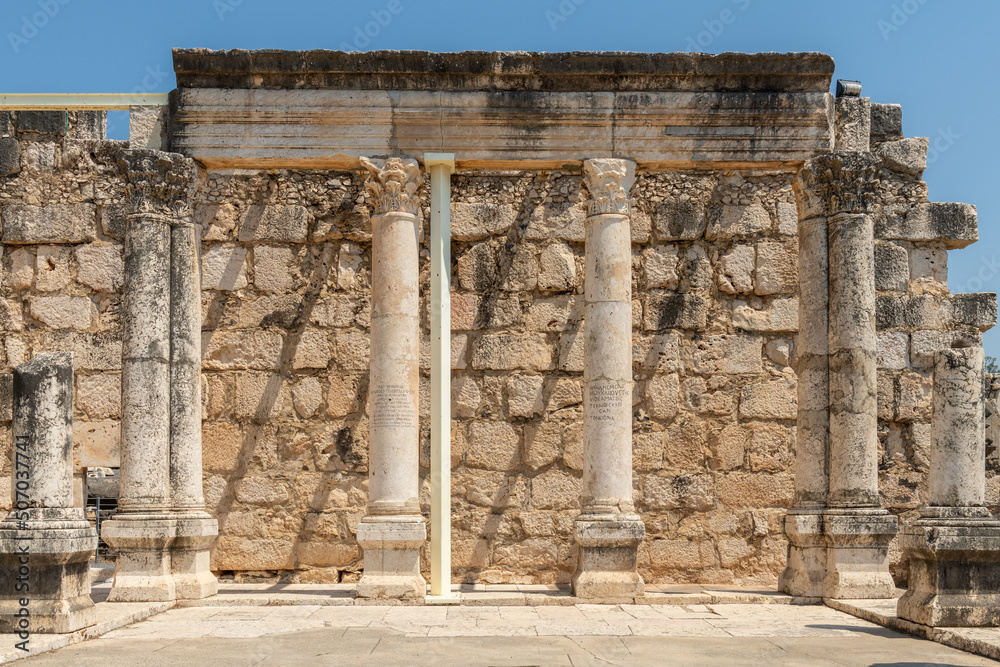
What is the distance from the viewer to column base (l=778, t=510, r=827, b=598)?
10930mm

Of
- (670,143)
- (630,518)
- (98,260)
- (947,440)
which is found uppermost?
(670,143)

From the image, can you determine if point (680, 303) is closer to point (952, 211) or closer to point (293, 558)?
point (952, 211)

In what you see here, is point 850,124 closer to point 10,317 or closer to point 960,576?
point 960,576

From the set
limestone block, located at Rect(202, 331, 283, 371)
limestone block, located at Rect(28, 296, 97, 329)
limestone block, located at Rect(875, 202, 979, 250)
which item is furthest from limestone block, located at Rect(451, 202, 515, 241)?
limestone block, located at Rect(875, 202, 979, 250)

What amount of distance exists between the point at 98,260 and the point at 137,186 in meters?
2.16

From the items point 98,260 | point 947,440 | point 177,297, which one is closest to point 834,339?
point 947,440

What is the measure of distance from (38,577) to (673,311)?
7.79m

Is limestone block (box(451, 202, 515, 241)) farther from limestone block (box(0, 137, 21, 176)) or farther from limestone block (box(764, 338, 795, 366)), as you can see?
limestone block (box(0, 137, 21, 176))

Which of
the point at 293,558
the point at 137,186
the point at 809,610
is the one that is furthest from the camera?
the point at 293,558

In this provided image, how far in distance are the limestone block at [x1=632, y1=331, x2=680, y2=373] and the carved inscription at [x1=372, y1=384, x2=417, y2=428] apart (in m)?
3.31

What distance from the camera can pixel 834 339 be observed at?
11305mm

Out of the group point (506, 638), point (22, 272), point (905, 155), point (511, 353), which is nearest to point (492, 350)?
point (511, 353)

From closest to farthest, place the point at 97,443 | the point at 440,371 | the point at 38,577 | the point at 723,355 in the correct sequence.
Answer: the point at 38,577 < the point at 440,371 < the point at 97,443 < the point at 723,355

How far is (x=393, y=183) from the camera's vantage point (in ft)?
36.3
